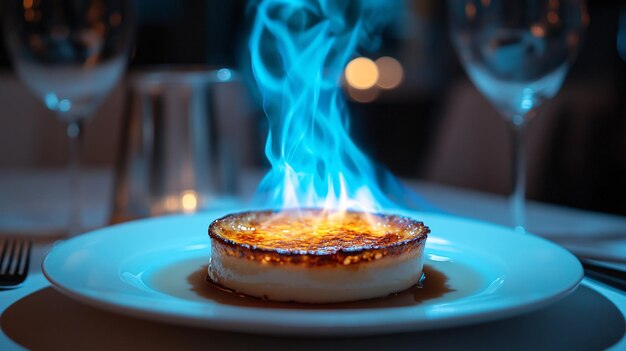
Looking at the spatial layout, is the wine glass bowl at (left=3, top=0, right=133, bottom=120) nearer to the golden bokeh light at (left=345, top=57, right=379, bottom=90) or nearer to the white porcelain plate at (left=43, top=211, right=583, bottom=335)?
the white porcelain plate at (left=43, top=211, right=583, bottom=335)

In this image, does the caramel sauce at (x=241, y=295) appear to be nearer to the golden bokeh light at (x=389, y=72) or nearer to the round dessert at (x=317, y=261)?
the round dessert at (x=317, y=261)

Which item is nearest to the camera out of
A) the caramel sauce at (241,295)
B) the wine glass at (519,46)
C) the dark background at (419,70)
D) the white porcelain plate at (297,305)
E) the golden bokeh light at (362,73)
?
the white porcelain plate at (297,305)

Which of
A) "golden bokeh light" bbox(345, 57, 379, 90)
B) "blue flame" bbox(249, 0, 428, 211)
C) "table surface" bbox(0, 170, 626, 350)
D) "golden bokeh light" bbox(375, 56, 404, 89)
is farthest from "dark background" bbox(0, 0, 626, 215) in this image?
"table surface" bbox(0, 170, 626, 350)

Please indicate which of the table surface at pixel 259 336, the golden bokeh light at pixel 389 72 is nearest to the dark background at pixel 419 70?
the golden bokeh light at pixel 389 72

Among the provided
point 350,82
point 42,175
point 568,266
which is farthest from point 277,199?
point 350,82

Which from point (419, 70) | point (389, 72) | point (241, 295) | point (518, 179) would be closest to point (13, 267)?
point (241, 295)

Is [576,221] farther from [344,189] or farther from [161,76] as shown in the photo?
[161,76]
